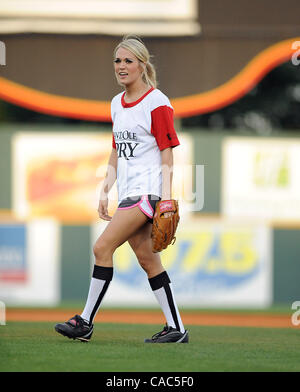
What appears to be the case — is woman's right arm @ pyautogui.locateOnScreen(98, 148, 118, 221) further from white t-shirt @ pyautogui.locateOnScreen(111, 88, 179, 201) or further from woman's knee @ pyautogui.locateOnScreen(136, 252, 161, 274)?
woman's knee @ pyautogui.locateOnScreen(136, 252, 161, 274)

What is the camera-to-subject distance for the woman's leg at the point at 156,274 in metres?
4.67

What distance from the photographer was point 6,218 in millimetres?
12031

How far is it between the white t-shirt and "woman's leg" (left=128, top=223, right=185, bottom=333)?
234 millimetres

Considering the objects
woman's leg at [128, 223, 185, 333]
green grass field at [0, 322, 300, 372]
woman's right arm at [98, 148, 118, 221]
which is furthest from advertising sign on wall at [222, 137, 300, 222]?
woman's leg at [128, 223, 185, 333]

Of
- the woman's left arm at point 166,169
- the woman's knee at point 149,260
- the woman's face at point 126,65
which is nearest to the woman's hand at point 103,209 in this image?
the woman's knee at point 149,260

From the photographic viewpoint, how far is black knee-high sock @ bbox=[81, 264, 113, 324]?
455cm

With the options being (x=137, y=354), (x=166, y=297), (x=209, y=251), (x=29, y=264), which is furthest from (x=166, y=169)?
(x=29, y=264)

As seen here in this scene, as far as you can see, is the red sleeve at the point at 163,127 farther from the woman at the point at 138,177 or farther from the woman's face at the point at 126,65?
the woman's face at the point at 126,65

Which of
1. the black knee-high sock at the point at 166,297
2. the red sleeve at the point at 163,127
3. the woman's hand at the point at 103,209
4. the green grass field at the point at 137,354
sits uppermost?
the red sleeve at the point at 163,127

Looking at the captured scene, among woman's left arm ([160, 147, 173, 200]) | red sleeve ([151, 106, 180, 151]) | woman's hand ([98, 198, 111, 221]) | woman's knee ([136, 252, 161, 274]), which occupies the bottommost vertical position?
woman's knee ([136, 252, 161, 274])

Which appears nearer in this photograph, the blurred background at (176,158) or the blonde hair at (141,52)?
the blonde hair at (141,52)
